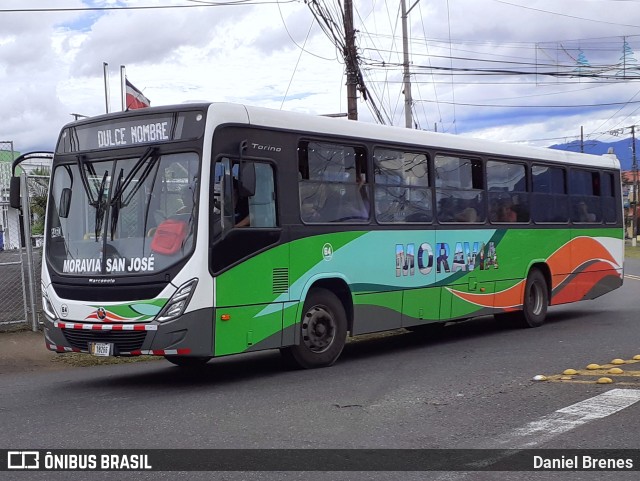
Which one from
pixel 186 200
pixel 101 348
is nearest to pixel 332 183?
pixel 186 200

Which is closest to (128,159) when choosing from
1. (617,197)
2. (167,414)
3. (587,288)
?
(167,414)

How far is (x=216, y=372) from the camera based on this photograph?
11.2 meters

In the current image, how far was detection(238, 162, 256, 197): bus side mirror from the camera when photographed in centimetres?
953

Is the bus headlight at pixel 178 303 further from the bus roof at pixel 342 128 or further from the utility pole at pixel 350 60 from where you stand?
the utility pole at pixel 350 60

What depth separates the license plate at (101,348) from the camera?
941 cm

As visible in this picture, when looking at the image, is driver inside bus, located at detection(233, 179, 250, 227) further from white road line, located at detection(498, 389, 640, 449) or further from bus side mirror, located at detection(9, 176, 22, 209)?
white road line, located at detection(498, 389, 640, 449)

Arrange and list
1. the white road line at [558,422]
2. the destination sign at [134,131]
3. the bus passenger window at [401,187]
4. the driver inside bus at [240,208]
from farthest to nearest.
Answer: the bus passenger window at [401,187] < the driver inside bus at [240,208] < the destination sign at [134,131] < the white road line at [558,422]

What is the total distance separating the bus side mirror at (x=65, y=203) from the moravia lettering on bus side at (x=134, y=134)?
0.70 meters

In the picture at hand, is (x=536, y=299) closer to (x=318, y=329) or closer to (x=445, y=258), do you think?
(x=445, y=258)

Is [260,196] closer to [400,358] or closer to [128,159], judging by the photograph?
[128,159]

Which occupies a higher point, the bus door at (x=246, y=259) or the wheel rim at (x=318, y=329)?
the bus door at (x=246, y=259)

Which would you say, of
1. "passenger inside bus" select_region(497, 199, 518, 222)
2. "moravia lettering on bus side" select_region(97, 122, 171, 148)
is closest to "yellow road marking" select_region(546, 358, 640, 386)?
"passenger inside bus" select_region(497, 199, 518, 222)

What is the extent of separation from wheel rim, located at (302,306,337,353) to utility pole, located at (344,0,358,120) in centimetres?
913

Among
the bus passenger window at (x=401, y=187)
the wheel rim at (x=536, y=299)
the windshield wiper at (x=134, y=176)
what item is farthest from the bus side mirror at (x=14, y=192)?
the wheel rim at (x=536, y=299)
